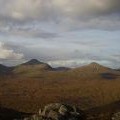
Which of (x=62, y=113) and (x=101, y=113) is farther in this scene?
(x=101, y=113)

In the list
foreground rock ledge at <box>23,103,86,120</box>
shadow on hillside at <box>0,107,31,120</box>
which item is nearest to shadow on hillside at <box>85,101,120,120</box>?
foreground rock ledge at <box>23,103,86,120</box>

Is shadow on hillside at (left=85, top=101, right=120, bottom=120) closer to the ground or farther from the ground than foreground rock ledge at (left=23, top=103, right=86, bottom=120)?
closer to the ground

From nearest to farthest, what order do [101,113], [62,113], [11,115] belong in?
1. [62,113]
2. [11,115]
3. [101,113]

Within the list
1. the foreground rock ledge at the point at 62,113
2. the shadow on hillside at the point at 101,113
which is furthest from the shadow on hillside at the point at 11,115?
the foreground rock ledge at the point at 62,113

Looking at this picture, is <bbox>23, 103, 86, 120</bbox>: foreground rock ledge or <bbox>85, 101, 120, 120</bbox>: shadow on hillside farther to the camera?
<bbox>85, 101, 120, 120</bbox>: shadow on hillside

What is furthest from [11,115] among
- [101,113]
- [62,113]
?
[62,113]

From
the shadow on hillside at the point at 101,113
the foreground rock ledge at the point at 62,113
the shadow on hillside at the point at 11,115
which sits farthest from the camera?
the shadow on hillside at the point at 11,115

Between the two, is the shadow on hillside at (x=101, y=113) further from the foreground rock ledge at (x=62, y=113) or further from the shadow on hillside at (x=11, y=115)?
the shadow on hillside at (x=11, y=115)

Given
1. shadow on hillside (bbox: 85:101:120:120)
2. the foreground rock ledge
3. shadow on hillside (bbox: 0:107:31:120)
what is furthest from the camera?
shadow on hillside (bbox: 0:107:31:120)

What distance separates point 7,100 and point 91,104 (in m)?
32.6

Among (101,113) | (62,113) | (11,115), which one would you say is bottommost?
(101,113)

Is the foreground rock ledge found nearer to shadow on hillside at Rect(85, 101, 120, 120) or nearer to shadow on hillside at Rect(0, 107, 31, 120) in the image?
shadow on hillside at Rect(85, 101, 120, 120)

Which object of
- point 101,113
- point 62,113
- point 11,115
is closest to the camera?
point 62,113

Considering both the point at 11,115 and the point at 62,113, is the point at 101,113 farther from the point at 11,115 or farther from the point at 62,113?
the point at 62,113
